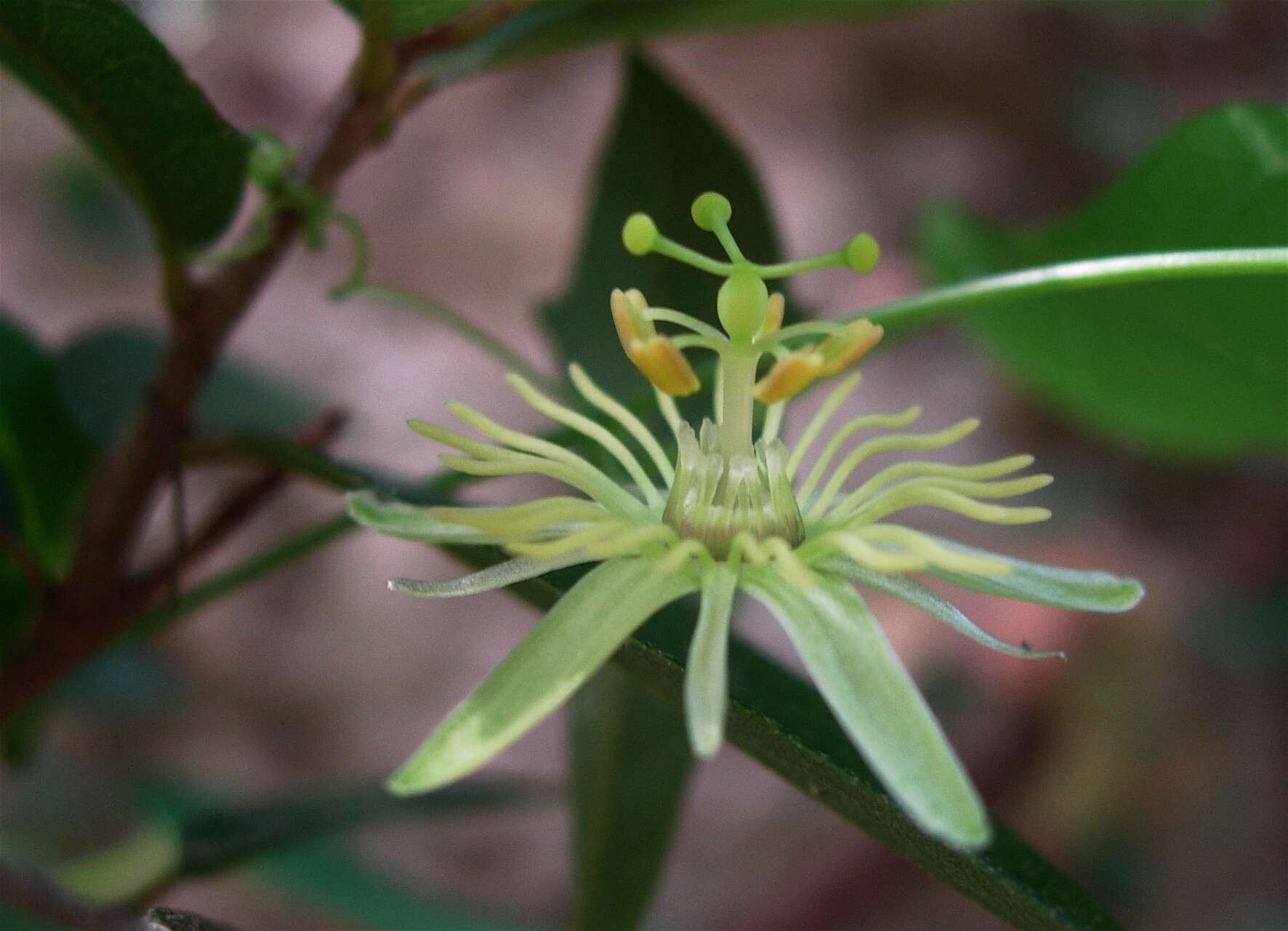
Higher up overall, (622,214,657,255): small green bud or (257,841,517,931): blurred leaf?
(622,214,657,255): small green bud

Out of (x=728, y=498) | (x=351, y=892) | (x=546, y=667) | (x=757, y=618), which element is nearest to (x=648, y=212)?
(x=728, y=498)

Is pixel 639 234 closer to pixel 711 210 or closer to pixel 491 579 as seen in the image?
pixel 711 210

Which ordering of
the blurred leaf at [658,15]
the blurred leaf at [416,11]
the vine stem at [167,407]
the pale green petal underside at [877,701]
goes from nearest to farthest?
the pale green petal underside at [877,701] → the blurred leaf at [416,11] → the vine stem at [167,407] → the blurred leaf at [658,15]

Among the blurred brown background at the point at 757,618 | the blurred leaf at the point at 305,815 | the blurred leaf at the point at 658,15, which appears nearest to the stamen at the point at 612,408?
the blurred leaf at the point at 658,15

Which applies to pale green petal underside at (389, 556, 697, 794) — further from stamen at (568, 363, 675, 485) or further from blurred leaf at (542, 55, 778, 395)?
blurred leaf at (542, 55, 778, 395)

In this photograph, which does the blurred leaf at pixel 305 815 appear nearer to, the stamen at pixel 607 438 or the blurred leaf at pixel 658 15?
the stamen at pixel 607 438

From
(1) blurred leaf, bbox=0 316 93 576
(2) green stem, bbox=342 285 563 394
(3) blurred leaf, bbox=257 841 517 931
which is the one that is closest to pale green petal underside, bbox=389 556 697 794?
(2) green stem, bbox=342 285 563 394

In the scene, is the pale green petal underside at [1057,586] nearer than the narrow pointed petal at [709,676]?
No

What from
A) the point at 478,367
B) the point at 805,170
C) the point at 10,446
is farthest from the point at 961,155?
the point at 10,446
